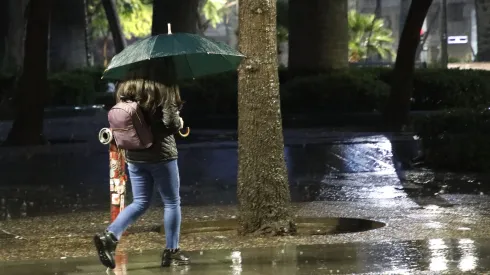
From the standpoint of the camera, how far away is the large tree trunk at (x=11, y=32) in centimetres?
3416

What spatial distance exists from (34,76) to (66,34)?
65.7 ft

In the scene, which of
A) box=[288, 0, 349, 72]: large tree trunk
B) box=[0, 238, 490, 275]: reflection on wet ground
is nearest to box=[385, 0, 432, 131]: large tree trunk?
box=[288, 0, 349, 72]: large tree trunk

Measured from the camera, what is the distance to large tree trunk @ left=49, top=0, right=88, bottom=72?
3827 cm

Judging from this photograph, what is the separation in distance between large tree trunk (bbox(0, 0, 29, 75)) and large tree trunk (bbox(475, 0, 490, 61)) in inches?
697

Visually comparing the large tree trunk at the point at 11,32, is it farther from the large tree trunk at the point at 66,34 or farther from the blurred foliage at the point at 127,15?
the blurred foliage at the point at 127,15

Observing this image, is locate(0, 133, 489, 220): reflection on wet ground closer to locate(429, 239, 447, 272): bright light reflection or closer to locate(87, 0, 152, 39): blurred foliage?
locate(429, 239, 447, 272): bright light reflection

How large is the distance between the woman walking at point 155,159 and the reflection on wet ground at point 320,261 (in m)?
0.25

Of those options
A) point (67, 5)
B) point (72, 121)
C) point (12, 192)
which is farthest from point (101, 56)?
point (12, 192)

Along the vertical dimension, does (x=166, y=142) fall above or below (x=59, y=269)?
above

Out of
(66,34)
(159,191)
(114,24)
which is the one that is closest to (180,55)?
(159,191)

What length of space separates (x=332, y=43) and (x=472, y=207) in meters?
15.1

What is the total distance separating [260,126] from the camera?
8.88 m

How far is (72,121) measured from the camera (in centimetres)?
2680

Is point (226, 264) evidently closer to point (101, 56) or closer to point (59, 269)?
point (59, 269)
